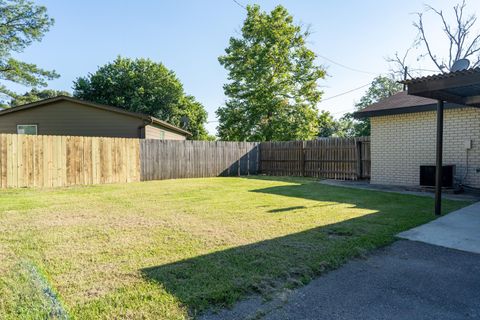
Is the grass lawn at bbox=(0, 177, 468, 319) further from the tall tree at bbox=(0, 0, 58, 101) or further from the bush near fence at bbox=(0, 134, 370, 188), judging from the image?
the tall tree at bbox=(0, 0, 58, 101)

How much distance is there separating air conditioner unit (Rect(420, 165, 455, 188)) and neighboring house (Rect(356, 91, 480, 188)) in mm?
349

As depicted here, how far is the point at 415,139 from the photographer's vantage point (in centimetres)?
948

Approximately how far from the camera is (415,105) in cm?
912

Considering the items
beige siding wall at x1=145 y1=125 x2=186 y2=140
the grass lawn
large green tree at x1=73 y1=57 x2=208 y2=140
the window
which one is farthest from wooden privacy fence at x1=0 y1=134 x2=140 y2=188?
large green tree at x1=73 y1=57 x2=208 y2=140

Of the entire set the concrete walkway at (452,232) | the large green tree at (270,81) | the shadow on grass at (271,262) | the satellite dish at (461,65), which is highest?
the large green tree at (270,81)

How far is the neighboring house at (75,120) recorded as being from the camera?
48.7ft

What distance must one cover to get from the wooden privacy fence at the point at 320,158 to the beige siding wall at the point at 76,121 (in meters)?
7.04

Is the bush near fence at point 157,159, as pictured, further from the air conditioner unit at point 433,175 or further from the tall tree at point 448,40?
the tall tree at point 448,40

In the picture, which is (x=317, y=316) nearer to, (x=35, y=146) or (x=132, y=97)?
(x=35, y=146)

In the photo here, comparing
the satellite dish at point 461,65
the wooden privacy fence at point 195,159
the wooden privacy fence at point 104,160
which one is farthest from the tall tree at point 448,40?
the satellite dish at point 461,65

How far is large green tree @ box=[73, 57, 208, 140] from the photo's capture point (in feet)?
91.0

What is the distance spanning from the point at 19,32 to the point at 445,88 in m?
24.8

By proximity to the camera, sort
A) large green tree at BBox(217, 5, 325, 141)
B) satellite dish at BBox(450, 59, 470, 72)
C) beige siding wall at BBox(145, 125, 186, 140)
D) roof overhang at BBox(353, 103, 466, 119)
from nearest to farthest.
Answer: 1. satellite dish at BBox(450, 59, 470, 72)
2. roof overhang at BBox(353, 103, 466, 119)
3. beige siding wall at BBox(145, 125, 186, 140)
4. large green tree at BBox(217, 5, 325, 141)

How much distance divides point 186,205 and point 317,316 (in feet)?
15.3
